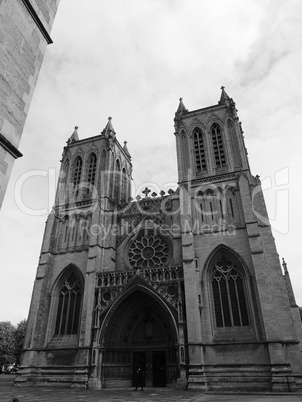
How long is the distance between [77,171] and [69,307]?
1333 cm

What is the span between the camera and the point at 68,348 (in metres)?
21.7

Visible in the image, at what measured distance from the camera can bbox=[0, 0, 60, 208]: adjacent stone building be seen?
6.20 metres

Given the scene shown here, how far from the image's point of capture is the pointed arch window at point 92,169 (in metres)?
30.0

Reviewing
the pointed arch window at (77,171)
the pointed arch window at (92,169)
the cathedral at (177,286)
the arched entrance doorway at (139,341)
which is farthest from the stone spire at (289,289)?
the pointed arch window at (77,171)

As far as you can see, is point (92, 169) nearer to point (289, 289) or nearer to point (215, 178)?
point (215, 178)

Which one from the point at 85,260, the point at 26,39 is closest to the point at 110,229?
the point at 85,260

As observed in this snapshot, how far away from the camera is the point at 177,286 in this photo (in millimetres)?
20531

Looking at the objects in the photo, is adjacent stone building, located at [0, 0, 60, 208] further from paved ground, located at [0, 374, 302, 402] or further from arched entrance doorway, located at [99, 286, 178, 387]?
arched entrance doorway, located at [99, 286, 178, 387]

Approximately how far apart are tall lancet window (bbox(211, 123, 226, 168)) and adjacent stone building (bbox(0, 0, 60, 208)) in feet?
64.2

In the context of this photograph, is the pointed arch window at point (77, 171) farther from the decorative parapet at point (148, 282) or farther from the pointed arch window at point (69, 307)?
the decorative parapet at point (148, 282)

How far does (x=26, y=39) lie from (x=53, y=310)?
68.9 feet

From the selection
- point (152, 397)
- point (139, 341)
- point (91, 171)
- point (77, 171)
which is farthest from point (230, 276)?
point (77, 171)

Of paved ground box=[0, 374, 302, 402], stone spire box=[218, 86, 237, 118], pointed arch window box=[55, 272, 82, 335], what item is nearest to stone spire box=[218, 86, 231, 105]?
stone spire box=[218, 86, 237, 118]

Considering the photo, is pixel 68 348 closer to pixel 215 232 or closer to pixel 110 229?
pixel 110 229
